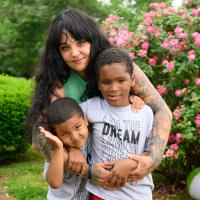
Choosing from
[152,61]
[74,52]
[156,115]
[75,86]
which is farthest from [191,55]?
[74,52]

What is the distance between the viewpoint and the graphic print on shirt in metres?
2.35

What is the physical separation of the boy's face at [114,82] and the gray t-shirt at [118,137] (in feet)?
0.23

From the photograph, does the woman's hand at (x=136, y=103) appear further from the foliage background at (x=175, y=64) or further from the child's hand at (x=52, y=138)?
the foliage background at (x=175, y=64)

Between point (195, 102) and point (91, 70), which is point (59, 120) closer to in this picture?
point (91, 70)

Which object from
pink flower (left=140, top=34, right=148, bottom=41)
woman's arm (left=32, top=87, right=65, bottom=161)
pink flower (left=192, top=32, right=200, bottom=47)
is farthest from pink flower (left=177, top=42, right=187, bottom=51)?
woman's arm (left=32, top=87, right=65, bottom=161)

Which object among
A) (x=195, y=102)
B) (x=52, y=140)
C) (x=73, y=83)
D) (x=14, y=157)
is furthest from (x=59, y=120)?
(x=14, y=157)

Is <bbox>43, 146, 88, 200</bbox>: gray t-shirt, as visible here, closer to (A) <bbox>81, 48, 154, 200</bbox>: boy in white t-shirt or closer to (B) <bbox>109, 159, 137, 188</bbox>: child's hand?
(A) <bbox>81, 48, 154, 200</bbox>: boy in white t-shirt

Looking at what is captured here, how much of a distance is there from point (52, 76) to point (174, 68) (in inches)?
110

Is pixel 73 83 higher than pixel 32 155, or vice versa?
pixel 73 83

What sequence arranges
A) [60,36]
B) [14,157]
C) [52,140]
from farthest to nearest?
1. [14,157]
2. [60,36]
3. [52,140]

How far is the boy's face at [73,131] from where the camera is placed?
230cm

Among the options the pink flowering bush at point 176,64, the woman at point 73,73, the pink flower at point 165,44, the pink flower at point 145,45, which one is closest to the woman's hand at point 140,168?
the woman at point 73,73

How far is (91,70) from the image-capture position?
8.27 ft

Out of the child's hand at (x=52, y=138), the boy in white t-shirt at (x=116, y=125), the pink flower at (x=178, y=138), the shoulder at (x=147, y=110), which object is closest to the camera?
the child's hand at (x=52, y=138)
